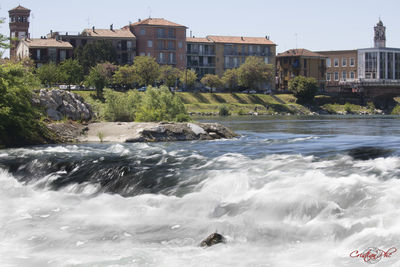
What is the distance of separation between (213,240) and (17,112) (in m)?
15.6

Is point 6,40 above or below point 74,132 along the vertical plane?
above

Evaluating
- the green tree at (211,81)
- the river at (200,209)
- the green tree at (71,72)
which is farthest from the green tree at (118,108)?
the green tree at (211,81)

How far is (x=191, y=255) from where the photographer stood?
438 inches

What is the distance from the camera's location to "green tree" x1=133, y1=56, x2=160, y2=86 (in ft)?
348

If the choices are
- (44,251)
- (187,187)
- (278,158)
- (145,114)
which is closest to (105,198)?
(187,187)

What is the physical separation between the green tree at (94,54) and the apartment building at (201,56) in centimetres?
2136

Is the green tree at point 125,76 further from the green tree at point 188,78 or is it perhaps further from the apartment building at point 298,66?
the apartment building at point 298,66

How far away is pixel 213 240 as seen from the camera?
11.7m

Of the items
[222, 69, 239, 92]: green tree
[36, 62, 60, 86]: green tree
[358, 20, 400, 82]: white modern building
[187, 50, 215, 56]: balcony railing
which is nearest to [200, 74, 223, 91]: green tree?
[222, 69, 239, 92]: green tree

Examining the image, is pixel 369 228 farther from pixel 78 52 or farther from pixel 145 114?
pixel 78 52

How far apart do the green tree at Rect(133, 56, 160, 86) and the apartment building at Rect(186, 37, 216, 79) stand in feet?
70.2

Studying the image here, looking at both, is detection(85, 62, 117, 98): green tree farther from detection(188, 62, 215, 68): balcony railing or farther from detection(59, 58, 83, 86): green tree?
detection(188, 62, 215, 68): balcony railing

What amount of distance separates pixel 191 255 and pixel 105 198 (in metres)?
4.98

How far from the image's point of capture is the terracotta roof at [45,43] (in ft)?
365
